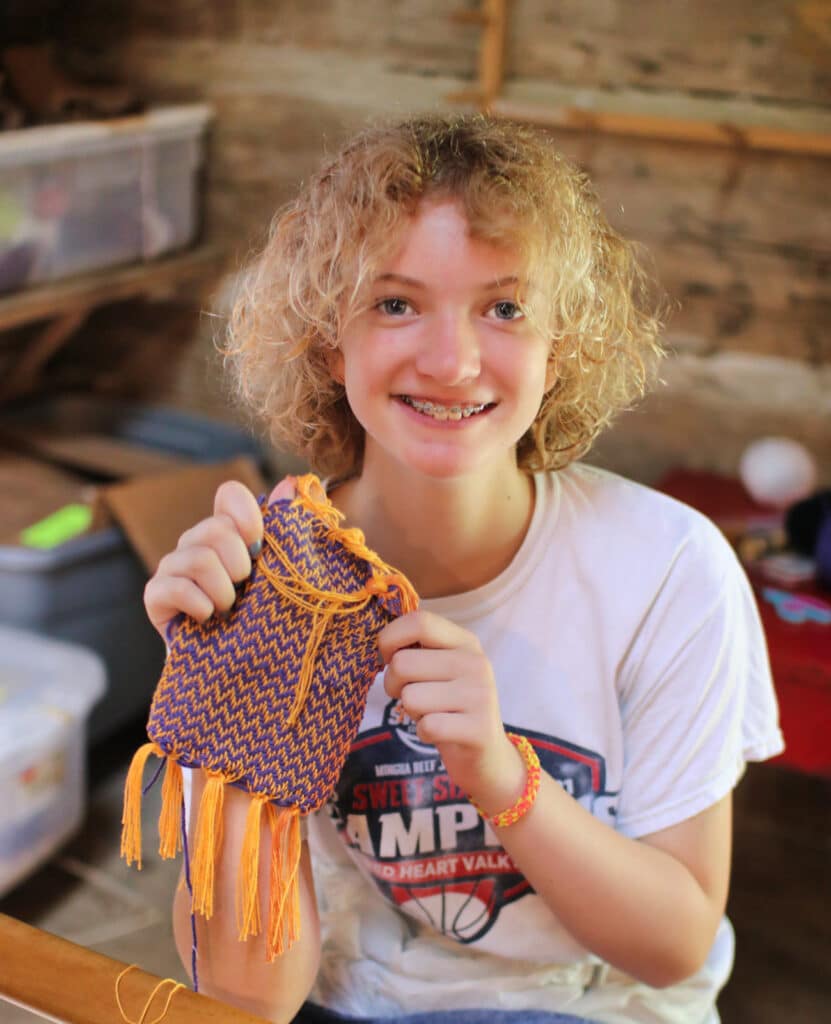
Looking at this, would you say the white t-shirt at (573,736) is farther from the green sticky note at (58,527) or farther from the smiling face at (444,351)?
the green sticky note at (58,527)

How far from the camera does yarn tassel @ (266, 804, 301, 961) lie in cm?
80

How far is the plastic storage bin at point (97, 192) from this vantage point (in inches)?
82.2

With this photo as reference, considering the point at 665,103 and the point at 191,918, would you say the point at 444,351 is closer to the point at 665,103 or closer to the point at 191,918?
the point at 191,918

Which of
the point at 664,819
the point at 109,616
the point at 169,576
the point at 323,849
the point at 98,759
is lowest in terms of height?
the point at 98,759

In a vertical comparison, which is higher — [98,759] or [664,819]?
[664,819]

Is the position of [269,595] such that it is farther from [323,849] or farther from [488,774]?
[323,849]

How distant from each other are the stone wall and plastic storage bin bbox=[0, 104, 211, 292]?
0.16 m

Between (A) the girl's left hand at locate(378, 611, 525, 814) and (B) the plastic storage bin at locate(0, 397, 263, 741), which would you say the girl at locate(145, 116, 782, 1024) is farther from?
(B) the plastic storage bin at locate(0, 397, 263, 741)

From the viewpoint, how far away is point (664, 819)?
917 mm

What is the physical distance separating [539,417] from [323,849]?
43 centimetres

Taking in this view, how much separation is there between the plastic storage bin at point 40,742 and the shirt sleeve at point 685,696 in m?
1.18

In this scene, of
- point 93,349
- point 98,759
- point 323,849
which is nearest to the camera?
point 323,849

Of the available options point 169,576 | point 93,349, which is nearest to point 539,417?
point 169,576

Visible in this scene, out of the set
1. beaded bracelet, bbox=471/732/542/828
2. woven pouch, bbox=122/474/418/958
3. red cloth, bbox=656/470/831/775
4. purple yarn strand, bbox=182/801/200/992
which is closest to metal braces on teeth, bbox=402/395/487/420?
woven pouch, bbox=122/474/418/958
